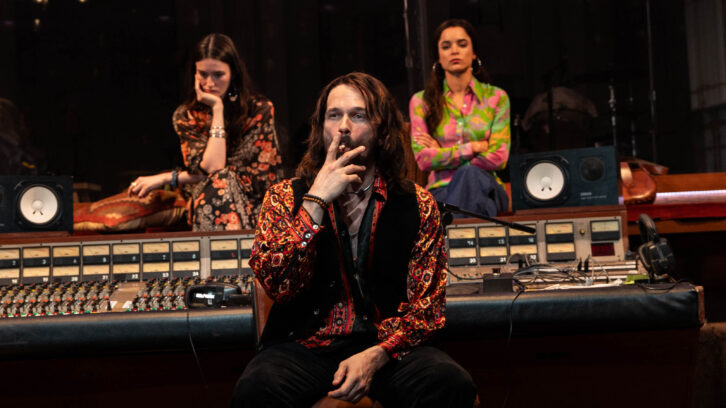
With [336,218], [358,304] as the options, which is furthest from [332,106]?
[358,304]

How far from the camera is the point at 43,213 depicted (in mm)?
2768

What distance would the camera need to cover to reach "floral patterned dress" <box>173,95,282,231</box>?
3010 millimetres

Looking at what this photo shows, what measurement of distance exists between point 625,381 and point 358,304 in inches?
38.4

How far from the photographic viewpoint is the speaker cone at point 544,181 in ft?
8.96

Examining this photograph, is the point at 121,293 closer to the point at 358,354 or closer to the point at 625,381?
the point at 358,354

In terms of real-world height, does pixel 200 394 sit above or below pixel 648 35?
below

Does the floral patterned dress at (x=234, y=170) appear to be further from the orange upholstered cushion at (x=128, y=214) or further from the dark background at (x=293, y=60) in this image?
the dark background at (x=293, y=60)

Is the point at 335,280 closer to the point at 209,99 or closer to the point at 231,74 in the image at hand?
the point at 209,99

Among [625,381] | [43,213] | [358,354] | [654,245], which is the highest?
[43,213]

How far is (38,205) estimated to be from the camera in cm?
277

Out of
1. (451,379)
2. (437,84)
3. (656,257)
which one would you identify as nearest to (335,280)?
(451,379)

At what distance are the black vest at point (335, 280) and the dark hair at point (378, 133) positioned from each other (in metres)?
0.10

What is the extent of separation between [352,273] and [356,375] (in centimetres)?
29

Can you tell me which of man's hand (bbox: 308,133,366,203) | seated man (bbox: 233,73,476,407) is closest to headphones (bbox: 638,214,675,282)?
seated man (bbox: 233,73,476,407)
